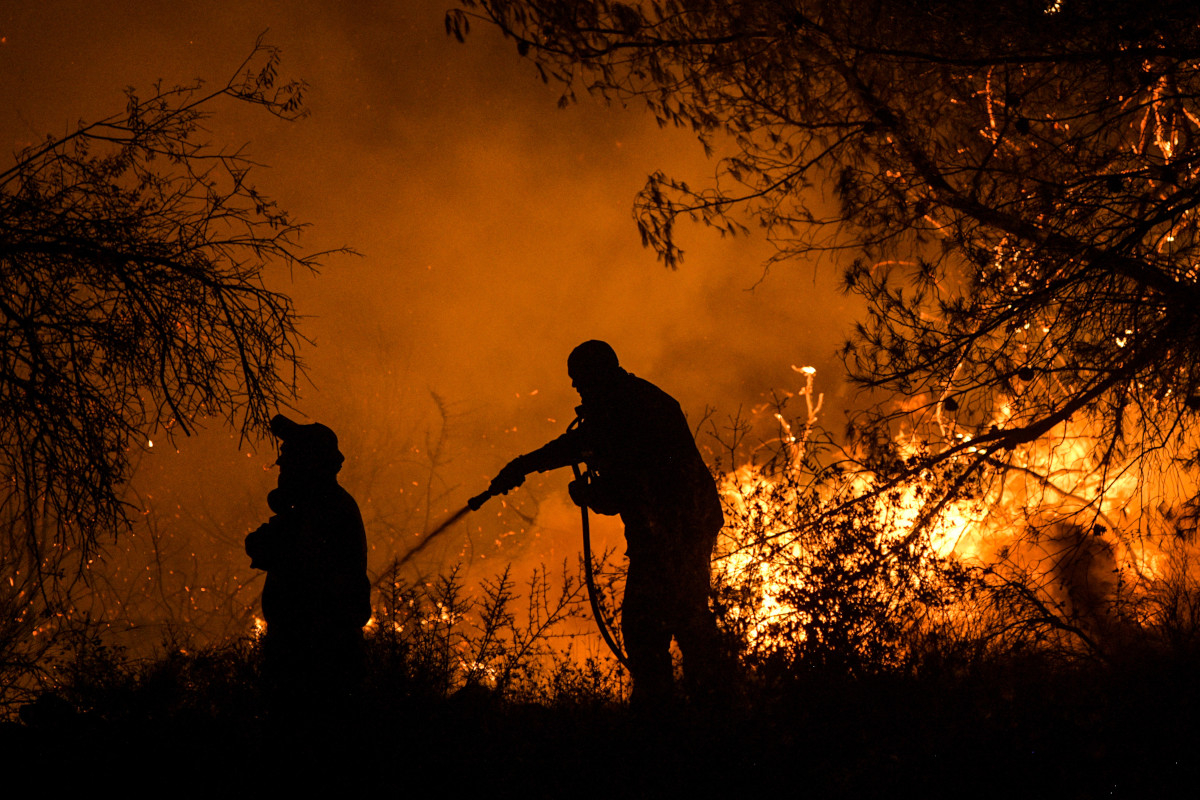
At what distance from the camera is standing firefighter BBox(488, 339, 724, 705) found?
4.73 m

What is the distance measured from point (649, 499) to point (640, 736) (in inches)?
52.9

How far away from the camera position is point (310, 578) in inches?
178

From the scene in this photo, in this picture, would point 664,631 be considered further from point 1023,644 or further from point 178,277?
point 178,277

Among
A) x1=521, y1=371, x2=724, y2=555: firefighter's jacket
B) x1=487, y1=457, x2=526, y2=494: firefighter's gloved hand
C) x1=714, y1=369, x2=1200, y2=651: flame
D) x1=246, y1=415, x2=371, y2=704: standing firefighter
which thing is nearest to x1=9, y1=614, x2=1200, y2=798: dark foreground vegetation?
x1=246, y1=415, x2=371, y2=704: standing firefighter

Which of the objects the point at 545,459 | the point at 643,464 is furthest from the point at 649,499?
the point at 545,459

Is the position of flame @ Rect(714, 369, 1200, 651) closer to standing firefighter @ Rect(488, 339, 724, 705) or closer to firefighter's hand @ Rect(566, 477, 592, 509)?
standing firefighter @ Rect(488, 339, 724, 705)

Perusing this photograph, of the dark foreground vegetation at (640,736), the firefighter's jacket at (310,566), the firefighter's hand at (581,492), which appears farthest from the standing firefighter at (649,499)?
the firefighter's jacket at (310,566)

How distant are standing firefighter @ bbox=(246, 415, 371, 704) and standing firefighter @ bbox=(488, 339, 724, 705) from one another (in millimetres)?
1005

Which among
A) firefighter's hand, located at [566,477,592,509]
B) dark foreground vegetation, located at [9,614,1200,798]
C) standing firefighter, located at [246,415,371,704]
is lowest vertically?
dark foreground vegetation, located at [9,614,1200,798]

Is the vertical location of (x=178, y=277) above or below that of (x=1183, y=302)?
above

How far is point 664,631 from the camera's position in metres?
4.73

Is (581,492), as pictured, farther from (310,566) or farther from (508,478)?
(310,566)

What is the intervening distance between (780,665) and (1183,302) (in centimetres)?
309

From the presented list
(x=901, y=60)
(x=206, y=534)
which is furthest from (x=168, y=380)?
(x=206, y=534)
